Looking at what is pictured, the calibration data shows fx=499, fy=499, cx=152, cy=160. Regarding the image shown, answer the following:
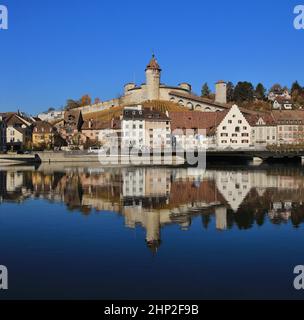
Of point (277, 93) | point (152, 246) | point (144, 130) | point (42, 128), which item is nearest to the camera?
point (152, 246)

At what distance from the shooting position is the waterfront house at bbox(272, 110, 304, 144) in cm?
10306

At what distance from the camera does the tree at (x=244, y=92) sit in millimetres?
144962

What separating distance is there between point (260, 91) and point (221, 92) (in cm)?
2231

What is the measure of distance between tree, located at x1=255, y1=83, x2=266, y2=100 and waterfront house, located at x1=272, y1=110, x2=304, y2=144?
4463cm

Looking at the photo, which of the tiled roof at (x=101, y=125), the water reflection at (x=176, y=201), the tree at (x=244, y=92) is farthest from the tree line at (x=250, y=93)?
the water reflection at (x=176, y=201)

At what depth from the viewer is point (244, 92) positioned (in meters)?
145

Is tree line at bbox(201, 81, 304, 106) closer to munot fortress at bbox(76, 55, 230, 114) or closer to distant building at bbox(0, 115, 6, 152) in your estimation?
munot fortress at bbox(76, 55, 230, 114)

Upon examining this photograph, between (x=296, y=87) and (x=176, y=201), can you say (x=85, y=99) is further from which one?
(x=176, y=201)

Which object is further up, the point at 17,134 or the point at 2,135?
the point at 17,134

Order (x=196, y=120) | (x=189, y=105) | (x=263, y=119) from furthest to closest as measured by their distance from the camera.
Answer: (x=189, y=105) → (x=263, y=119) → (x=196, y=120)

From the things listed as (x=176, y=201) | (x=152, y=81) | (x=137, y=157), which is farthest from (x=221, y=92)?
(x=176, y=201)

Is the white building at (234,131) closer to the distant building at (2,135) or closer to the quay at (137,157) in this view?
the quay at (137,157)
